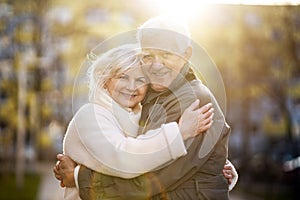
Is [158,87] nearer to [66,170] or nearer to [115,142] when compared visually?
[115,142]

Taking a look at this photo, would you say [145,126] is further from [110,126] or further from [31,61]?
[31,61]

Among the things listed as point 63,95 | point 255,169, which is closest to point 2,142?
point 63,95

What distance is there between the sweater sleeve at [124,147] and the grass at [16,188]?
14510mm

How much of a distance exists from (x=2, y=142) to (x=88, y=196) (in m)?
22.5

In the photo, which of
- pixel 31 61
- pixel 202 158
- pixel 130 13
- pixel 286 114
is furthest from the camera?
pixel 31 61

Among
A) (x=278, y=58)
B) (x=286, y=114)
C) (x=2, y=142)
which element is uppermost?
(x=278, y=58)

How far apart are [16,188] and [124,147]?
1758 cm

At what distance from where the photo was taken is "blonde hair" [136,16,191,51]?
2459mm

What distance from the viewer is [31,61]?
21984 millimetres

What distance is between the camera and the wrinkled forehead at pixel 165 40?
245 centimetres

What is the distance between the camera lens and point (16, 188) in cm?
1952

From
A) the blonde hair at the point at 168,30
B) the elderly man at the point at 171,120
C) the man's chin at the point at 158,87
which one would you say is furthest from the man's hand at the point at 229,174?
the blonde hair at the point at 168,30

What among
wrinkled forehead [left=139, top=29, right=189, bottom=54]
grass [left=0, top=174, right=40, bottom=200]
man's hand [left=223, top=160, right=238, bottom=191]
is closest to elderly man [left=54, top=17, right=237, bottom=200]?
wrinkled forehead [left=139, top=29, right=189, bottom=54]

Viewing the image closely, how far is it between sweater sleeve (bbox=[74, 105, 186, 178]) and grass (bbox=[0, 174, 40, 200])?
1451cm
